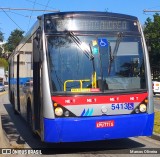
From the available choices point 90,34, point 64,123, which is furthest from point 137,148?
point 90,34

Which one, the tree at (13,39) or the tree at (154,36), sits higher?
the tree at (13,39)

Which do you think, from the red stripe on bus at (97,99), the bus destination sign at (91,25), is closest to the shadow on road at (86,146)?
the red stripe on bus at (97,99)

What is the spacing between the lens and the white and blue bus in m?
8.75

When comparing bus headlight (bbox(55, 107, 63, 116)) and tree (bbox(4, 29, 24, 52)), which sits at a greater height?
tree (bbox(4, 29, 24, 52))

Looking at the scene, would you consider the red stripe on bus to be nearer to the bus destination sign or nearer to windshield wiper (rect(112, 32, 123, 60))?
windshield wiper (rect(112, 32, 123, 60))

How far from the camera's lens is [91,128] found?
8.80m

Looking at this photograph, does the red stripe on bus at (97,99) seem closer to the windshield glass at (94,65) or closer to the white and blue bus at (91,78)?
the white and blue bus at (91,78)

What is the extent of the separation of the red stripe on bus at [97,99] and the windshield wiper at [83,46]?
92 cm

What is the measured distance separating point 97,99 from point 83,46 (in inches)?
48.3

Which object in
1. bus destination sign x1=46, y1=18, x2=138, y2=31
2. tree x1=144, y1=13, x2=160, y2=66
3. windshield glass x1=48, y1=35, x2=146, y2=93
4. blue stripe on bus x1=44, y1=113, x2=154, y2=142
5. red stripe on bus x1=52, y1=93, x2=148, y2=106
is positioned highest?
tree x1=144, y1=13, x2=160, y2=66

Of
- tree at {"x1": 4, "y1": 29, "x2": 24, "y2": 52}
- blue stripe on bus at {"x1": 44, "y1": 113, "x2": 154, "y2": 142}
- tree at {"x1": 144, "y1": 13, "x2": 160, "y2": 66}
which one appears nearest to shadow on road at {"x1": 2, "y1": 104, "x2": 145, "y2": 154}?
blue stripe on bus at {"x1": 44, "y1": 113, "x2": 154, "y2": 142}

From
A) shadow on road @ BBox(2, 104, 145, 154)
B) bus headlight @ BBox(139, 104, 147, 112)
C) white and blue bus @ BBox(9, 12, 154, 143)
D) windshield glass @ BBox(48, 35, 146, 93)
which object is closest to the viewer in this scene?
white and blue bus @ BBox(9, 12, 154, 143)

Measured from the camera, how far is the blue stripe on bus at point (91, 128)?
8.65m

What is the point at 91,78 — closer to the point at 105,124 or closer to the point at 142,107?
the point at 105,124
